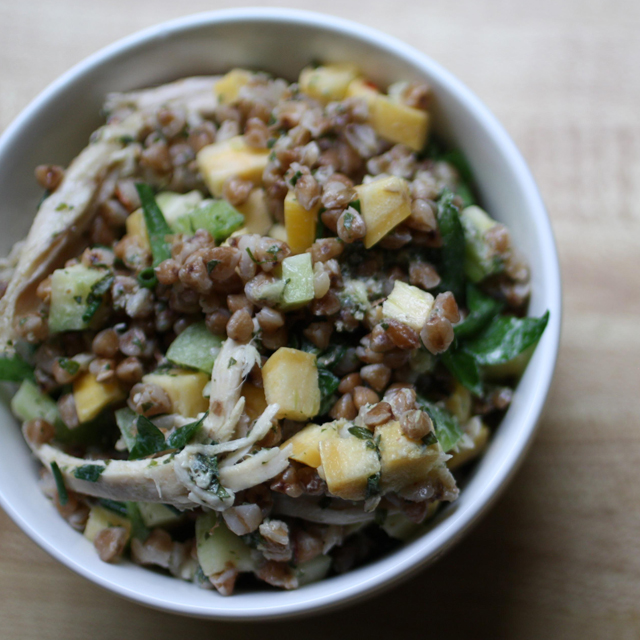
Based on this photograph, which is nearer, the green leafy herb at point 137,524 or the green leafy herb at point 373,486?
the green leafy herb at point 373,486

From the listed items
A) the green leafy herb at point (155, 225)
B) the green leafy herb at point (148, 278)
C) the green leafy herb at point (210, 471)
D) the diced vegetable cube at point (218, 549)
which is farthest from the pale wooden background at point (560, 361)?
the green leafy herb at point (148, 278)

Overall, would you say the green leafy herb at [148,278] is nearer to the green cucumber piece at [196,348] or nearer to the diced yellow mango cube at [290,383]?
the green cucumber piece at [196,348]

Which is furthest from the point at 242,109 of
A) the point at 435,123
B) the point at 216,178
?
the point at 435,123

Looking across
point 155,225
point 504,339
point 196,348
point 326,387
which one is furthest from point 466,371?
point 155,225

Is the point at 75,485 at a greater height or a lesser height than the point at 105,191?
lesser

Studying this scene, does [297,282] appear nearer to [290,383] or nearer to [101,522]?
[290,383]

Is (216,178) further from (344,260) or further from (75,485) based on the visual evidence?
(75,485)

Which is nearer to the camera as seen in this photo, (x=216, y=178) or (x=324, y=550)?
(x=324, y=550)
